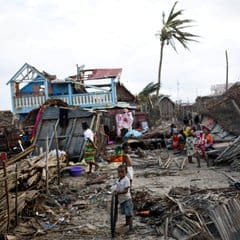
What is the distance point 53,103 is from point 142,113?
40.3ft

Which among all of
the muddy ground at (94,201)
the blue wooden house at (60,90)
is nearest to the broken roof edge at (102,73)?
the blue wooden house at (60,90)

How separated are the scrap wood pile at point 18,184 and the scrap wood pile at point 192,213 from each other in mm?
2100

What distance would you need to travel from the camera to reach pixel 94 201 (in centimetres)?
1035

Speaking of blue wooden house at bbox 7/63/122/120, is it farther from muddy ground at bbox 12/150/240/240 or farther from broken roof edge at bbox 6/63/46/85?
muddy ground at bbox 12/150/240/240

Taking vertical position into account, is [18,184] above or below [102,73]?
below

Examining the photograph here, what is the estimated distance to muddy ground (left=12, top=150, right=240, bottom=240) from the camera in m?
7.93

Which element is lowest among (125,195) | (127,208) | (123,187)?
(127,208)

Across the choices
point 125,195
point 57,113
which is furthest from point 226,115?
point 125,195

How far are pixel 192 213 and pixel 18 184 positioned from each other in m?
3.76

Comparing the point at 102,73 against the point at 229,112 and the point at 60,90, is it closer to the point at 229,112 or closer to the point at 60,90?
the point at 60,90

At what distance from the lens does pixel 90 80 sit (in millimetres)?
31750

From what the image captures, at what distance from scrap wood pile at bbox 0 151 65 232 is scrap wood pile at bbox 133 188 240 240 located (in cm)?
210

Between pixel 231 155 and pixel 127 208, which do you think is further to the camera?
pixel 231 155

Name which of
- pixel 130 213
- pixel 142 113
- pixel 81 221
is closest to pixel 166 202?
pixel 130 213
